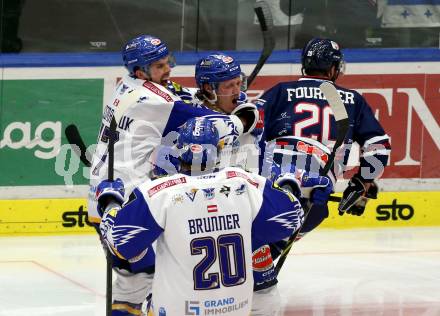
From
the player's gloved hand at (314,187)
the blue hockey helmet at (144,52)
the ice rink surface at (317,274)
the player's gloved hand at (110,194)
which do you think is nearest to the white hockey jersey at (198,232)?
the player's gloved hand at (110,194)

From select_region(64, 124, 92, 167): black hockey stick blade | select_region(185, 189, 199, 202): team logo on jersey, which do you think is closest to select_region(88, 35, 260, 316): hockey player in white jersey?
select_region(64, 124, 92, 167): black hockey stick blade

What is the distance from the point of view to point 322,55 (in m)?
5.45

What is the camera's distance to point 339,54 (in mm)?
5492

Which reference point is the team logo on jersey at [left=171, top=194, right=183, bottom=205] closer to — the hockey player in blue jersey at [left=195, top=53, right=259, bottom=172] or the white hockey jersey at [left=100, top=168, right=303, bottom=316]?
the white hockey jersey at [left=100, top=168, right=303, bottom=316]

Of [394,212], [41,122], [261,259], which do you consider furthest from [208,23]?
[261,259]

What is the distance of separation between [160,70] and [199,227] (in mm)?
1325

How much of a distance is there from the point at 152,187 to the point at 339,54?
7.11ft

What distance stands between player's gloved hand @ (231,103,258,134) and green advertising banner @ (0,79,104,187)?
122 inches

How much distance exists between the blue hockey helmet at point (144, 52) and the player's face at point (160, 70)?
2cm

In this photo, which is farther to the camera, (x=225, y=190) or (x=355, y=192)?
(x=355, y=192)

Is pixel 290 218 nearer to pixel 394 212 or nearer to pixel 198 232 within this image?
pixel 198 232

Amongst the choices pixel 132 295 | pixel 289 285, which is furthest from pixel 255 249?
pixel 289 285

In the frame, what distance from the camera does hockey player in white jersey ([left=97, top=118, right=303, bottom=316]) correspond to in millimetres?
3531

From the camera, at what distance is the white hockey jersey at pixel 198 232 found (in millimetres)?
3529
